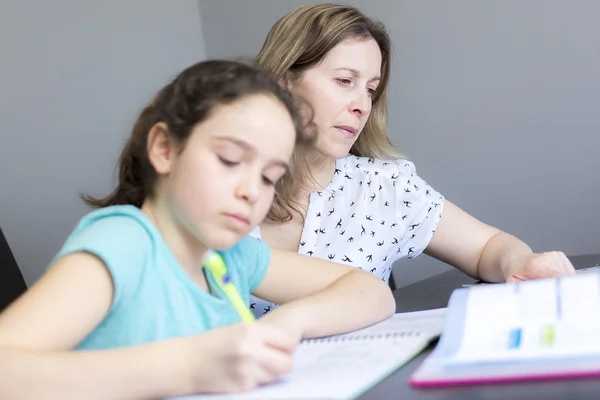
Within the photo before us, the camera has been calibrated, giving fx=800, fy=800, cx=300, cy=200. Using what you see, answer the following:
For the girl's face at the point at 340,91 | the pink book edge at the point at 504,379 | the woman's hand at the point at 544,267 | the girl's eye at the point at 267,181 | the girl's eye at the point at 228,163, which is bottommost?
the pink book edge at the point at 504,379

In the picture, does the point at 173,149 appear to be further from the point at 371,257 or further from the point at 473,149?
the point at 473,149

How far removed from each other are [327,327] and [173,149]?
28 centimetres

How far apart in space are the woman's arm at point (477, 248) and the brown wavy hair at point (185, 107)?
0.54 metres

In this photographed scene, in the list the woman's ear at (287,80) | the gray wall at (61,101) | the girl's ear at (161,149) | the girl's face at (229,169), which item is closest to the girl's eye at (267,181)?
the girl's face at (229,169)

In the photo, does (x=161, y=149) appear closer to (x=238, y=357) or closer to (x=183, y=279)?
(x=183, y=279)

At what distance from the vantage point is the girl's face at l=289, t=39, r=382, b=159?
1.47 meters

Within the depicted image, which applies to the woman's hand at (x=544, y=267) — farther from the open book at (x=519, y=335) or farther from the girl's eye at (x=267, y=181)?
the girl's eye at (x=267, y=181)

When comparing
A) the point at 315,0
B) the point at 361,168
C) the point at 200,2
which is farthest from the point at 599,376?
the point at 200,2

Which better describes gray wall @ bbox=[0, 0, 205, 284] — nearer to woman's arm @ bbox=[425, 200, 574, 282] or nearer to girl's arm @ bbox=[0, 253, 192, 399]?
woman's arm @ bbox=[425, 200, 574, 282]

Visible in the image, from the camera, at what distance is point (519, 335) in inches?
30.5

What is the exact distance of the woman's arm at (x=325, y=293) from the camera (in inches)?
38.0

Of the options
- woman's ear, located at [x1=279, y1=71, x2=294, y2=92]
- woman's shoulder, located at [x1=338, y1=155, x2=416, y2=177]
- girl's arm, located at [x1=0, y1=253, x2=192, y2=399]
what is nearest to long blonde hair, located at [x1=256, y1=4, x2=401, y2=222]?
woman's ear, located at [x1=279, y1=71, x2=294, y2=92]

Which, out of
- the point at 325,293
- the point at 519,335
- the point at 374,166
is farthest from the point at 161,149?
the point at 374,166

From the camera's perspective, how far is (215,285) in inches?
37.6
